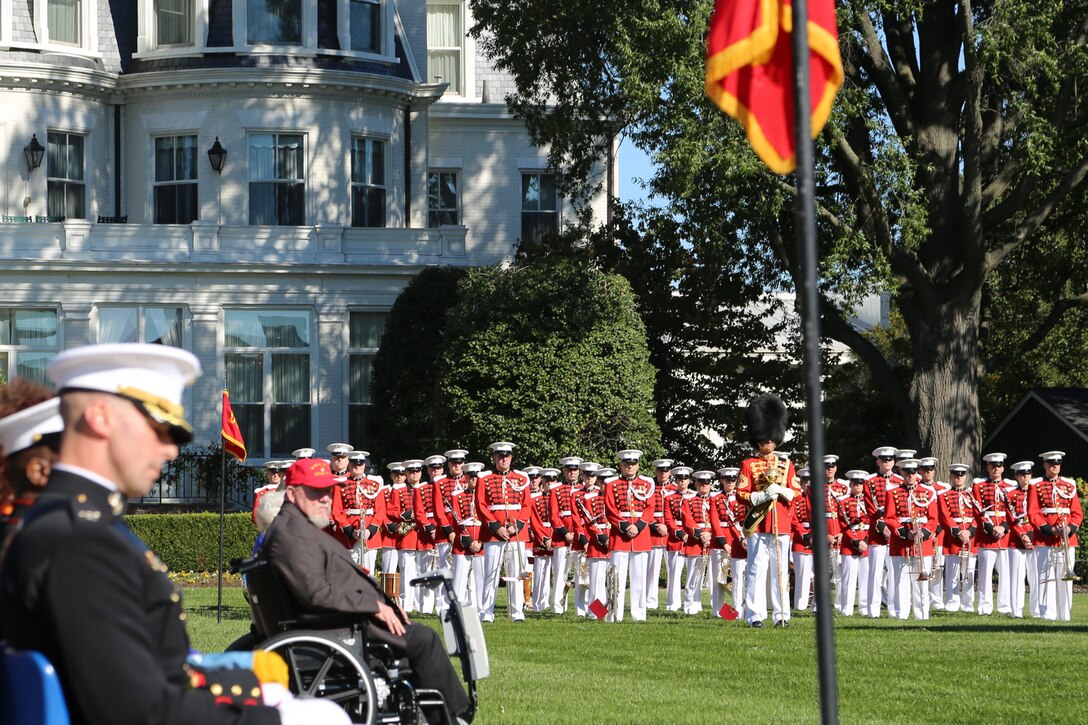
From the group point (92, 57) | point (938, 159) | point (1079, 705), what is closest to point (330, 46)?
point (92, 57)

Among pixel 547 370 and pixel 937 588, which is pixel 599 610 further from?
pixel 547 370

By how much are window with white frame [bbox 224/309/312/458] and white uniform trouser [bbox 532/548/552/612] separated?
11.3 metres

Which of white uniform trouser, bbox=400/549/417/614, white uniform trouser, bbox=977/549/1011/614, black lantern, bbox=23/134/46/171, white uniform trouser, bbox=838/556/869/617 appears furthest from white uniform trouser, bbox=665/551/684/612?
black lantern, bbox=23/134/46/171

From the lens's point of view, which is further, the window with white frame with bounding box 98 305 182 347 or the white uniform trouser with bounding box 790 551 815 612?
the window with white frame with bounding box 98 305 182 347

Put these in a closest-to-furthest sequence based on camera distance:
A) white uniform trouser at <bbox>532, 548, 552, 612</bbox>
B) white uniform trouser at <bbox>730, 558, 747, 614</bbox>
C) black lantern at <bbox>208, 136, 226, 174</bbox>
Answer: white uniform trouser at <bbox>730, 558, 747, 614</bbox>, white uniform trouser at <bbox>532, 548, 552, 612</bbox>, black lantern at <bbox>208, 136, 226, 174</bbox>

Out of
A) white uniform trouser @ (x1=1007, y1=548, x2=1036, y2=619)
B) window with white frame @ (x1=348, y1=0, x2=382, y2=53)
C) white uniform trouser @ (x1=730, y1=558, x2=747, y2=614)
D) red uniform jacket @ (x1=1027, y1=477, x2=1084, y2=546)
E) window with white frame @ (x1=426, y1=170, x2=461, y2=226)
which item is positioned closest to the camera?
white uniform trouser @ (x1=730, y1=558, x2=747, y2=614)

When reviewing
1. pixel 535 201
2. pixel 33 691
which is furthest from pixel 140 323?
pixel 33 691

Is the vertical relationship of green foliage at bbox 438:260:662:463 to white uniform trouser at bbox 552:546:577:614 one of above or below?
above

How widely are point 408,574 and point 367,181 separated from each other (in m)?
14.5

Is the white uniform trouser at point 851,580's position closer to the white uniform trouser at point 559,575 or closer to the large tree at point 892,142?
the white uniform trouser at point 559,575

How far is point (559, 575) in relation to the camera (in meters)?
25.2

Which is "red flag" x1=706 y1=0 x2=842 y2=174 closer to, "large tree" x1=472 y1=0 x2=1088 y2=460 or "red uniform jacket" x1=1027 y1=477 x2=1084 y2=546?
"red uniform jacket" x1=1027 y1=477 x2=1084 y2=546

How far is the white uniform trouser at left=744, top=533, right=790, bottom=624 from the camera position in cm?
2073

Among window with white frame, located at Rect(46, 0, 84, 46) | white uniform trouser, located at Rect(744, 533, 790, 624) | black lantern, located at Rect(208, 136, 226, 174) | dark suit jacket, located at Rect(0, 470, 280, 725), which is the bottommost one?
white uniform trouser, located at Rect(744, 533, 790, 624)
